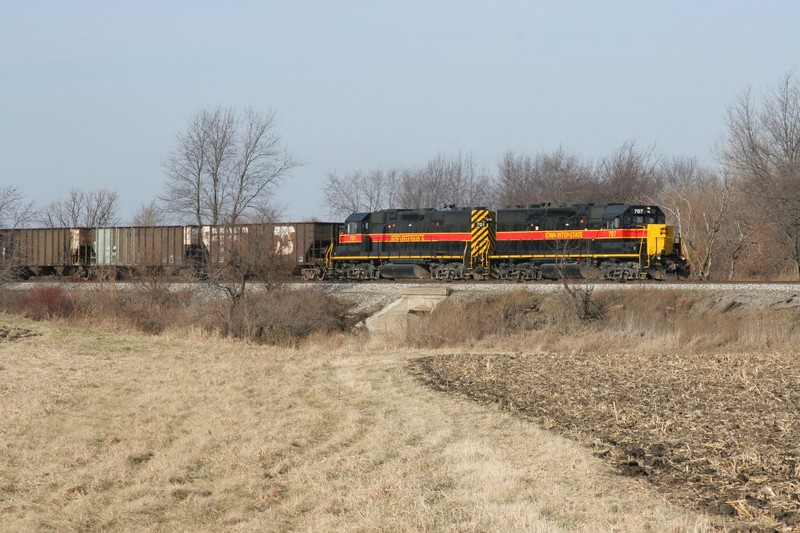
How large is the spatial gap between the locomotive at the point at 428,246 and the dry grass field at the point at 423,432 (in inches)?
264

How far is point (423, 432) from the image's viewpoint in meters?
11.8

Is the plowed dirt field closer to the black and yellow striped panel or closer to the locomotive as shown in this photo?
the locomotive

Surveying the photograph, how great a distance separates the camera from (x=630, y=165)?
238 feet

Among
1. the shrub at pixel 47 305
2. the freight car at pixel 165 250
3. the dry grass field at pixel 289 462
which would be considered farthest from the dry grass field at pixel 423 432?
the freight car at pixel 165 250

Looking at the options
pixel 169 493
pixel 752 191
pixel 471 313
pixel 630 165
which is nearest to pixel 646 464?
pixel 169 493

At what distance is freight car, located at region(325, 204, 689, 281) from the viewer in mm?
32125

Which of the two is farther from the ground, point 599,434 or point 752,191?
point 752,191

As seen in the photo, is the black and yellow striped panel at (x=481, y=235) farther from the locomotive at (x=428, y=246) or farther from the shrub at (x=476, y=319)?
the shrub at (x=476, y=319)

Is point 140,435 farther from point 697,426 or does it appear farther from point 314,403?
point 697,426

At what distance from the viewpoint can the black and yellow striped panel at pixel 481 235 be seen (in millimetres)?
34831

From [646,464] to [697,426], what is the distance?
215 cm

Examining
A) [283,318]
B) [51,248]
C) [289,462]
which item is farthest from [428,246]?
[289,462]

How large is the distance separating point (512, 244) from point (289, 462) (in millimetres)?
24806

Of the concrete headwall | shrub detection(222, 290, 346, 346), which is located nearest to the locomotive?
shrub detection(222, 290, 346, 346)
